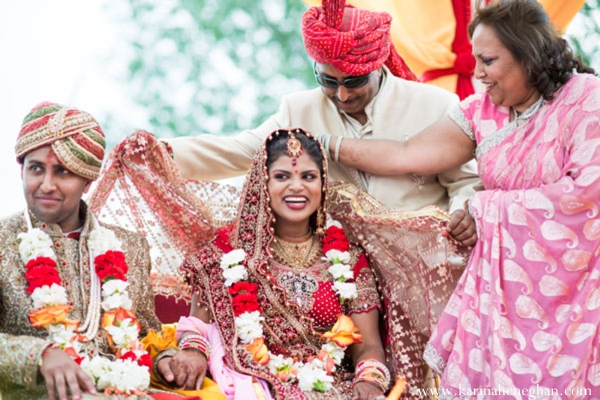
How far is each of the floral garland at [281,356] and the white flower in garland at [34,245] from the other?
0.74m

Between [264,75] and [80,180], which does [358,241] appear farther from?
[264,75]

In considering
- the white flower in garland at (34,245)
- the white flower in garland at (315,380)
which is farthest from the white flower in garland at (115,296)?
the white flower in garland at (315,380)

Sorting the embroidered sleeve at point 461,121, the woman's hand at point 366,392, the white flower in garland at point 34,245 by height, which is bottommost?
the woman's hand at point 366,392

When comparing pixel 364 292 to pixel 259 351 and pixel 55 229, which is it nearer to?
pixel 259 351

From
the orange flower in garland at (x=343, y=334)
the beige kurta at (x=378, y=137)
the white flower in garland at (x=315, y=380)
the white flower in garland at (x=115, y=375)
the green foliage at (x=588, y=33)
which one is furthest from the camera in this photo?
the green foliage at (x=588, y=33)

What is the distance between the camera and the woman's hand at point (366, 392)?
3.53m

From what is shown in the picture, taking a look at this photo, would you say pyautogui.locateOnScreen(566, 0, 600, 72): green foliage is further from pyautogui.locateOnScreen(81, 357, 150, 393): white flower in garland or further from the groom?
pyautogui.locateOnScreen(81, 357, 150, 393): white flower in garland

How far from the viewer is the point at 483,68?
3719mm

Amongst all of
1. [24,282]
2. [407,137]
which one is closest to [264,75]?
[407,137]

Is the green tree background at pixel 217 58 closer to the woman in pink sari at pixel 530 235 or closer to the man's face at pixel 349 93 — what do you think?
the man's face at pixel 349 93

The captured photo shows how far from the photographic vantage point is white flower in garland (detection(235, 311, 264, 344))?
3.67 meters

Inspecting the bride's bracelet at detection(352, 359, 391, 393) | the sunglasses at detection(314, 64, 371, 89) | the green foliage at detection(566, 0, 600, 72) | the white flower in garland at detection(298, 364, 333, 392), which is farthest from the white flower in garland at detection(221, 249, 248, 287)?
the green foliage at detection(566, 0, 600, 72)

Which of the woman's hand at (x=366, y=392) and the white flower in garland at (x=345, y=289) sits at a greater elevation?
the white flower in garland at (x=345, y=289)

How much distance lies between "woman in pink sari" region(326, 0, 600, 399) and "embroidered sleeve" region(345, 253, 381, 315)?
337 millimetres
